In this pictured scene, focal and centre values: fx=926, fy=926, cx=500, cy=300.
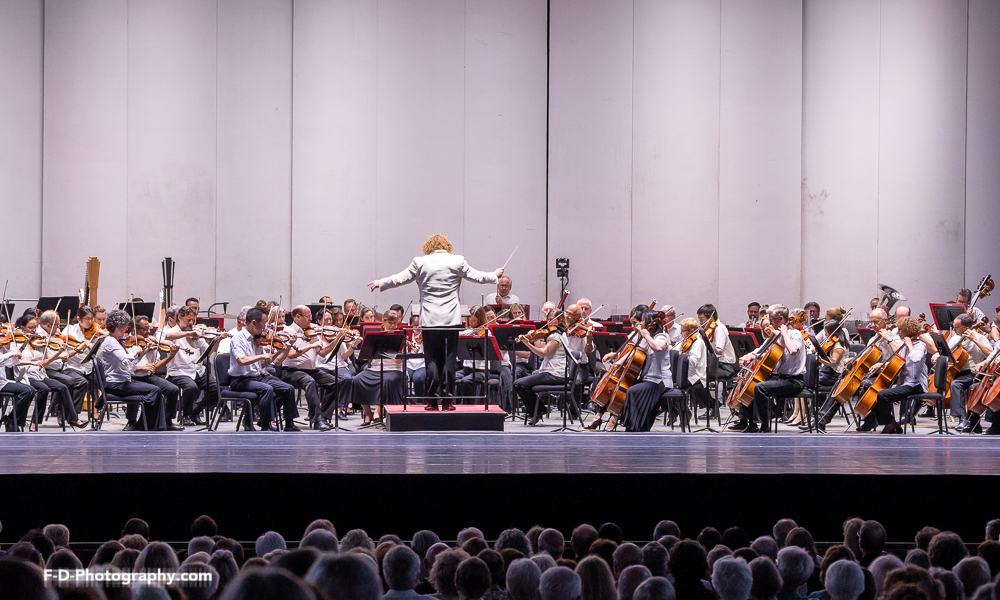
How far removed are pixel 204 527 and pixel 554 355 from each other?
15.9ft

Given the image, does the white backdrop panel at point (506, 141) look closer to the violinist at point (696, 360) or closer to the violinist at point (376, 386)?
the violinist at point (376, 386)

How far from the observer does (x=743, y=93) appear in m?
12.5

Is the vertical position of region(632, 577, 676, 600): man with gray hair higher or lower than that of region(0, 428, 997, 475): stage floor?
higher

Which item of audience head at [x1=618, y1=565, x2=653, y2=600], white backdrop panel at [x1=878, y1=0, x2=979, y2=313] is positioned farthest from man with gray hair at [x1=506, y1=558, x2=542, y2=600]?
white backdrop panel at [x1=878, y1=0, x2=979, y2=313]

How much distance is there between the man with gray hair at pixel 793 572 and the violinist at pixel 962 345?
549cm

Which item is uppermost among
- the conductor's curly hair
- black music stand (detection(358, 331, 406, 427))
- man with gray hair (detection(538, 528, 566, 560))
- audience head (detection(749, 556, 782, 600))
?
the conductor's curly hair

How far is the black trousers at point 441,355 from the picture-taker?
6844 millimetres

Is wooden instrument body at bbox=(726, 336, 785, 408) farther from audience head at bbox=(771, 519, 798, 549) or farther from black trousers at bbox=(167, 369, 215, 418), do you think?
black trousers at bbox=(167, 369, 215, 418)

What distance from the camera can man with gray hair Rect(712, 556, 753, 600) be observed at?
253 centimetres

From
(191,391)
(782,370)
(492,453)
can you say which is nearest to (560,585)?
(492,453)

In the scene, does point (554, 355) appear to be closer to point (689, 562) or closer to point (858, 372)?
point (858, 372)

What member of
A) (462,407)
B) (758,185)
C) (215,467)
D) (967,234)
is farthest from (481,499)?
(967,234)

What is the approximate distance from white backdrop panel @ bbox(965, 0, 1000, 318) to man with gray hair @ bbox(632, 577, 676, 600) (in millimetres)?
11698

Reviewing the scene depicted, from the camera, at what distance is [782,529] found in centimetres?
359
